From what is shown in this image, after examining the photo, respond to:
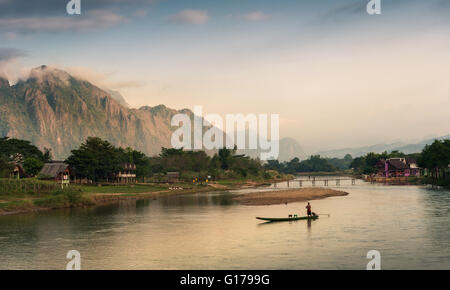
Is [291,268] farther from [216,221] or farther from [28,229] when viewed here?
[28,229]

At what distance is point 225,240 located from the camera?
147 ft

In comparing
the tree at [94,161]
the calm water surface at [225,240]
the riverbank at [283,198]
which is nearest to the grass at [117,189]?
the tree at [94,161]

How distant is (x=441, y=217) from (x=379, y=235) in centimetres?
1873

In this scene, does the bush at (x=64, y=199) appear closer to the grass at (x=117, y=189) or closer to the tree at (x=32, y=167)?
the grass at (x=117, y=189)

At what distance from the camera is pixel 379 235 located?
150 ft

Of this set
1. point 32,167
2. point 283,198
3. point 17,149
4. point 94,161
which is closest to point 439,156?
point 283,198

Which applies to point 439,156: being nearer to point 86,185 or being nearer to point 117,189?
point 117,189

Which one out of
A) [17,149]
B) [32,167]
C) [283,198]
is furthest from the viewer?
[17,149]

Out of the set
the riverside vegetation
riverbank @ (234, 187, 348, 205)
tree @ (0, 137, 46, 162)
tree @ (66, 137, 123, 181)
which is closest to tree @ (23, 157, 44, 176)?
the riverside vegetation

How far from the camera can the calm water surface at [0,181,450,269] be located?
3475 cm

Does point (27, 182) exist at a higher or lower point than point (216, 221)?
higher

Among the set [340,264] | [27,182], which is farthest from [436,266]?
[27,182]

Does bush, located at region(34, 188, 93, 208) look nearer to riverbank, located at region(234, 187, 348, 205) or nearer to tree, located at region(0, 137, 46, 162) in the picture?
riverbank, located at region(234, 187, 348, 205)

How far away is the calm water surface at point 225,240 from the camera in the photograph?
114 feet
